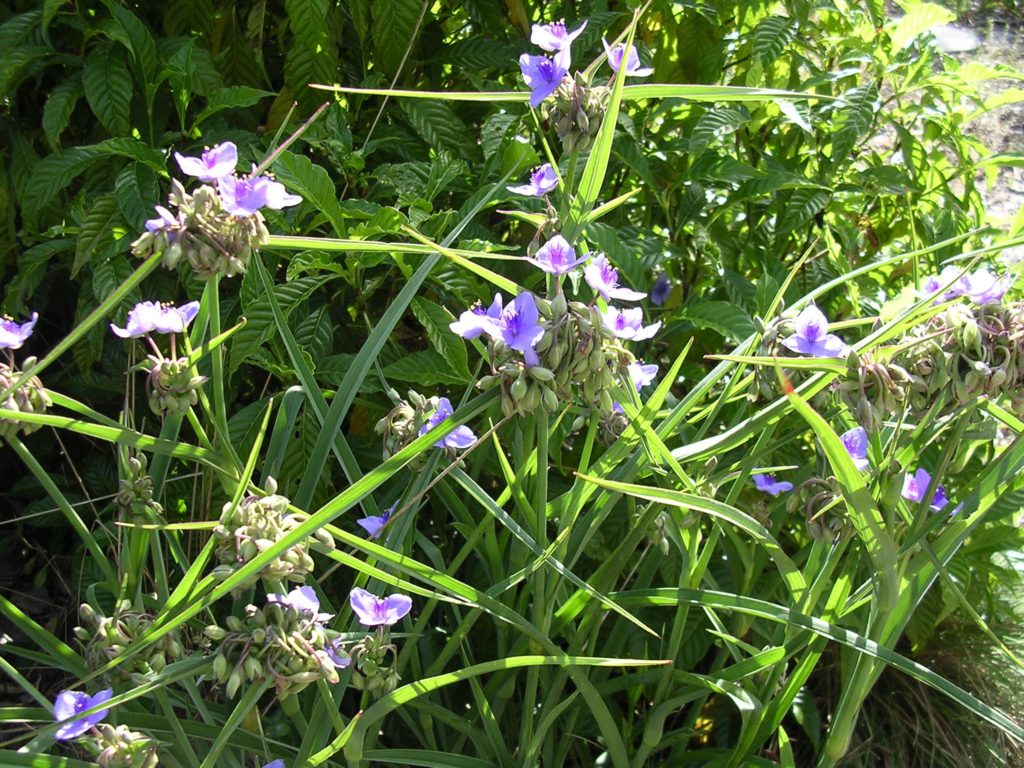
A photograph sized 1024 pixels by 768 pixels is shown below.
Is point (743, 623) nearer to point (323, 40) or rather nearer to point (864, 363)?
point (864, 363)

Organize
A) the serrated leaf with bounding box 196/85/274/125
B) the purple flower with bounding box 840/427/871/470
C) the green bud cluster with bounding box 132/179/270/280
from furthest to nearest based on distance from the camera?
1. the serrated leaf with bounding box 196/85/274/125
2. the purple flower with bounding box 840/427/871/470
3. the green bud cluster with bounding box 132/179/270/280

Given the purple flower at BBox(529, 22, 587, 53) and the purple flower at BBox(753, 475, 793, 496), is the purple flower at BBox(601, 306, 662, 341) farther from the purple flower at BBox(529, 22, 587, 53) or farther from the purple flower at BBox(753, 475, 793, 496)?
the purple flower at BBox(753, 475, 793, 496)

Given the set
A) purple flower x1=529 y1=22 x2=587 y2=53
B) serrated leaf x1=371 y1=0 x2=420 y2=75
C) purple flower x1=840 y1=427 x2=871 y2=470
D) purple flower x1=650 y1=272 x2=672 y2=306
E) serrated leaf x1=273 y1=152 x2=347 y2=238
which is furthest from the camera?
purple flower x1=650 y1=272 x2=672 y2=306

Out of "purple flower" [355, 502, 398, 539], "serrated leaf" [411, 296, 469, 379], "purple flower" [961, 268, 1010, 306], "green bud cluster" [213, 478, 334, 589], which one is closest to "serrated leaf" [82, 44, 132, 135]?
"serrated leaf" [411, 296, 469, 379]

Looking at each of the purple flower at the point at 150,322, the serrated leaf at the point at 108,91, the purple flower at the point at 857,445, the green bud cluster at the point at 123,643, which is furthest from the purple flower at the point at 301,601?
the serrated leaf at the point at 108,91

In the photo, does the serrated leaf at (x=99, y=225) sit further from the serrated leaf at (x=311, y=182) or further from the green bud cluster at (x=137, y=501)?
the green bud cluster at (x=137, y=501)

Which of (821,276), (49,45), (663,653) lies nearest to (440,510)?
(663,653)

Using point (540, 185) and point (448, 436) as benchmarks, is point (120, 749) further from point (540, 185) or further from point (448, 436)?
point (540, 185)
